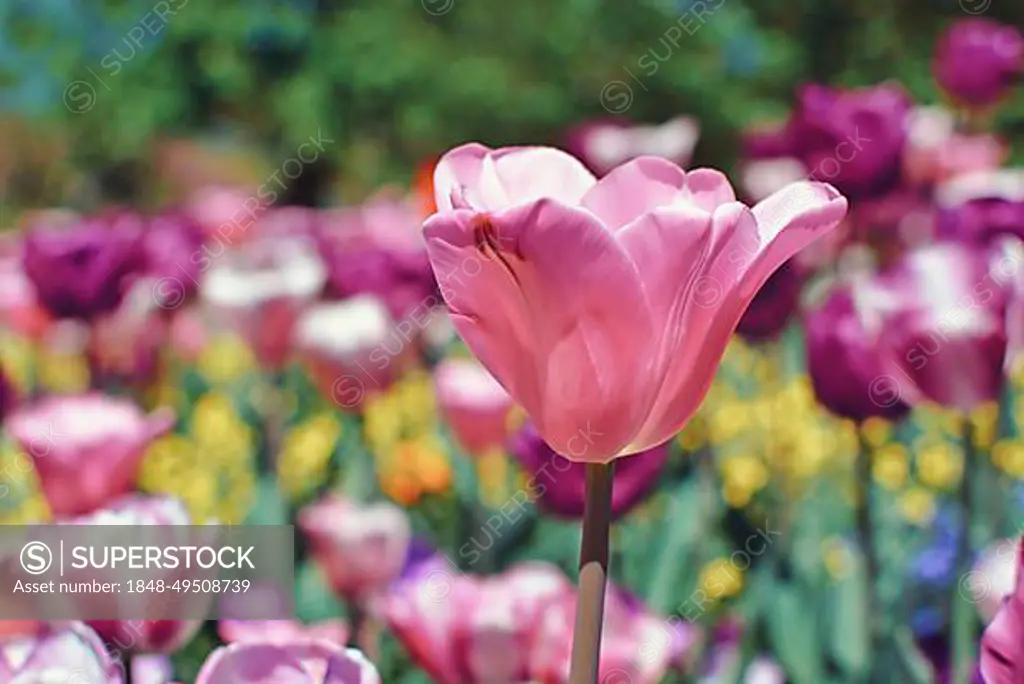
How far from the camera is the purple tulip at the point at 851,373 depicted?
90cm

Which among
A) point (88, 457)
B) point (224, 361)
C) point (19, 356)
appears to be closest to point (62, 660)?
point (88, 457)

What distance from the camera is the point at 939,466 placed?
4.25 feet

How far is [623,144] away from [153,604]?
1358 mm

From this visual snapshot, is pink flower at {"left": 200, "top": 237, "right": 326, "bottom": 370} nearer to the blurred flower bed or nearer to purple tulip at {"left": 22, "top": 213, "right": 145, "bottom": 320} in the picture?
the blurred flower bed

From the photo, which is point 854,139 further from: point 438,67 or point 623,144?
point 438,67

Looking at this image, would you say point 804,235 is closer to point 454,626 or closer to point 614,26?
point 454,626

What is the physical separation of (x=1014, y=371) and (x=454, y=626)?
1174 millimetres

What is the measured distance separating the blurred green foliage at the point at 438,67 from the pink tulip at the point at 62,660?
4.03 m

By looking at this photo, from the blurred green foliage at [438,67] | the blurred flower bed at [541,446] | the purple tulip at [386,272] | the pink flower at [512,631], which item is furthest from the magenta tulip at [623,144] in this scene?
the blurred green foliage at [438,67]

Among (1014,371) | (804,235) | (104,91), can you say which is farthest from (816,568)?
(104,91)

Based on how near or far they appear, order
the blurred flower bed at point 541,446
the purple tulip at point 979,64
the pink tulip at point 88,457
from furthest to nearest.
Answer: the purple tulip at point 979,64 < the pink tulip at point 88,457 < the blurred flower bed at point 541,446

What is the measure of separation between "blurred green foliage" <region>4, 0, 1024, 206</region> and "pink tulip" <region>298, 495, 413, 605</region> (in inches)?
142

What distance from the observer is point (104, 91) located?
5.29 meters

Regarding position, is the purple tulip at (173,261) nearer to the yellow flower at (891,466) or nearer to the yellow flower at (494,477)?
the yellow flower at (494,477)
